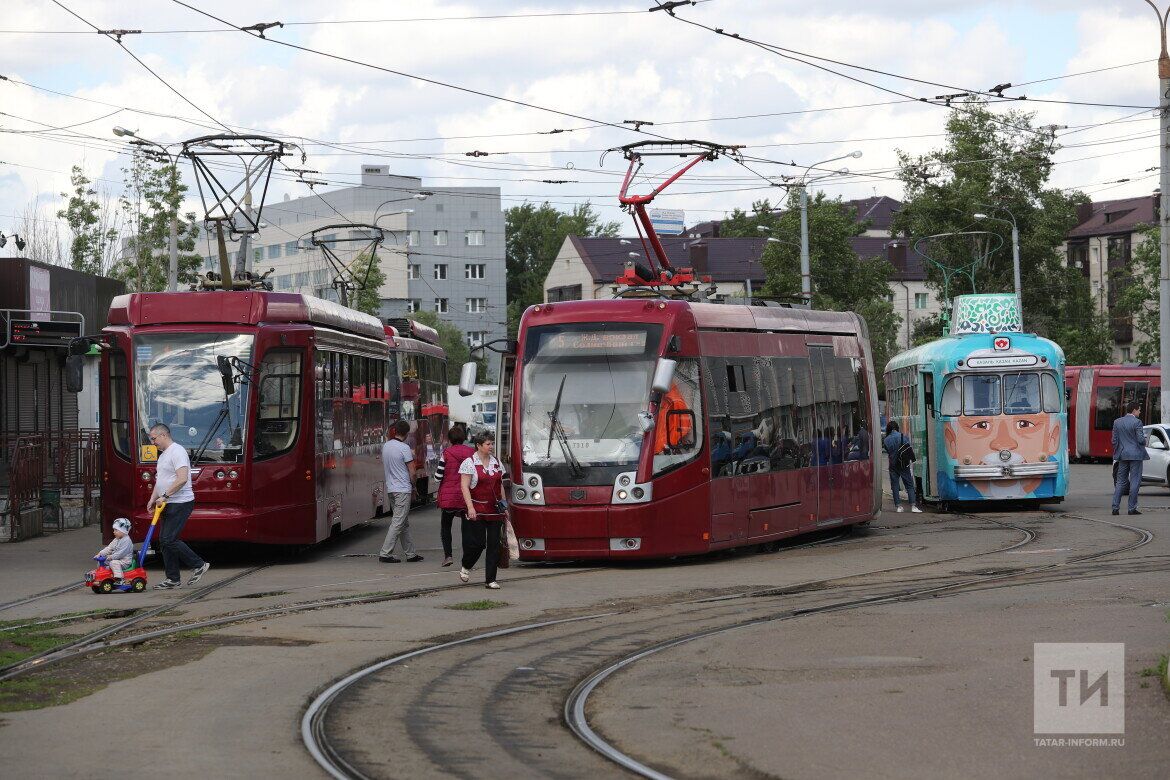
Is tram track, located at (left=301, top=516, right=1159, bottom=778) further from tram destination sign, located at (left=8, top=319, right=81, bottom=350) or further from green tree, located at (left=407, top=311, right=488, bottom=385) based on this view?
green tree, located at (left=407, top=311, right=488, bottom=385)

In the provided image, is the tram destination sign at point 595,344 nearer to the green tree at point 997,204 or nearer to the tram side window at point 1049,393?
the tram side window at point 1049,393

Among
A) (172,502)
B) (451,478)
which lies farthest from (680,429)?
(172,502)

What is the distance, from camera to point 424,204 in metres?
108

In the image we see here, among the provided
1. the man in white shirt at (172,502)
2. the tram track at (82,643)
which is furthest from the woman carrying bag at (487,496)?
the man in white shirt at (172,502)

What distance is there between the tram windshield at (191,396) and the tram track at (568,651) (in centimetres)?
655

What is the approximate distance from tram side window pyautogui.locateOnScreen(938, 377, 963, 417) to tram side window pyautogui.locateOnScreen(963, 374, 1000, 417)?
82mm

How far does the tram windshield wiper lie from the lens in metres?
18.5

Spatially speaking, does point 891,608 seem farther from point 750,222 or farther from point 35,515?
point 750,222

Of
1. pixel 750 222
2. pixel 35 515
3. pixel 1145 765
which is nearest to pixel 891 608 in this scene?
pixel 1145 765

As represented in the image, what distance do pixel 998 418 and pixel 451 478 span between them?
39.9ft

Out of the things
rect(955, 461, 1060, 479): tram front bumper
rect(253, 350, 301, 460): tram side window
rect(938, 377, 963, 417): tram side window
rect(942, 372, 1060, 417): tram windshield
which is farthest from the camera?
rect(938, 377, 963, 417): tram side window

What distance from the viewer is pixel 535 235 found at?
125m
